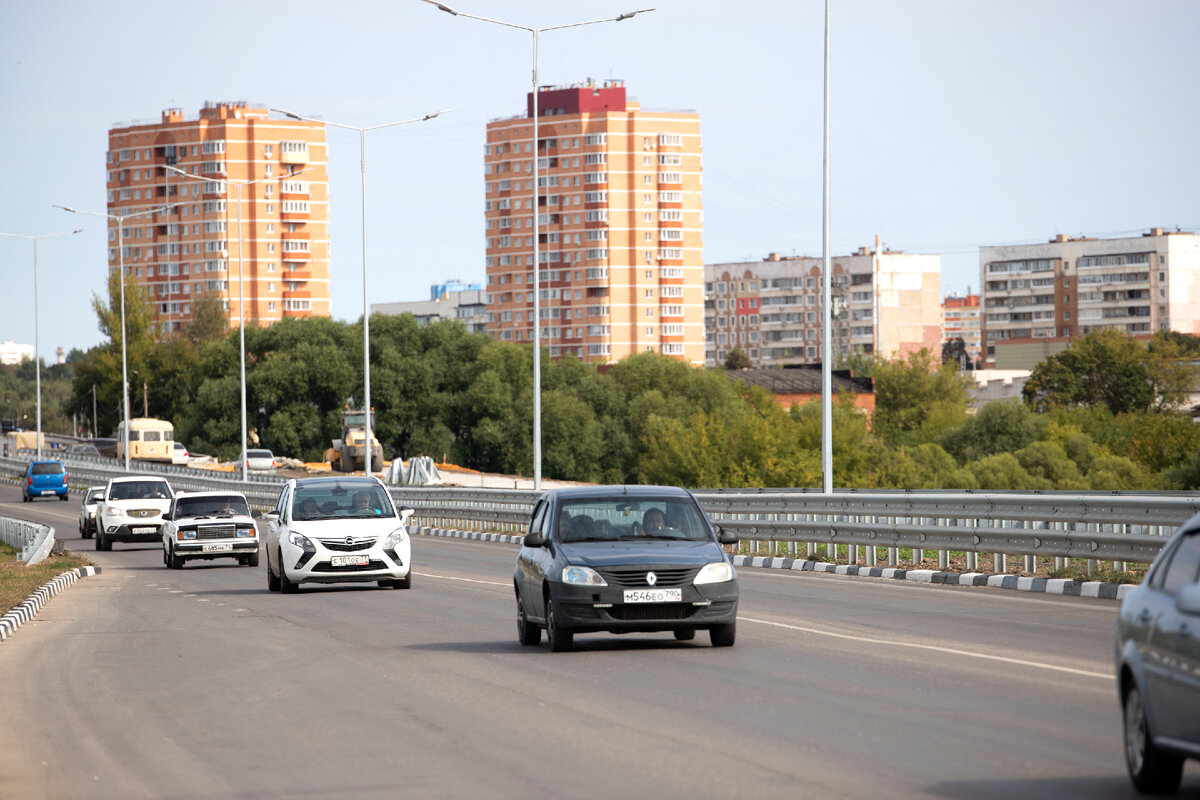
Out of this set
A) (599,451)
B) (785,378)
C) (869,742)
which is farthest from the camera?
(785,378)

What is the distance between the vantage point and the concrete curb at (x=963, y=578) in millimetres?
19094

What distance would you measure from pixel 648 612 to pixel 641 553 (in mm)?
503

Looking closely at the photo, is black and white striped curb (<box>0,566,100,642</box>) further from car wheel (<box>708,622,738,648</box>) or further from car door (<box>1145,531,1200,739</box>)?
car door (<box>1145,531,1200,739</box>)

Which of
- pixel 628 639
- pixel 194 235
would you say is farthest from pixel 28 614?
pixel 194 235

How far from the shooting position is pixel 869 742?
342 inches

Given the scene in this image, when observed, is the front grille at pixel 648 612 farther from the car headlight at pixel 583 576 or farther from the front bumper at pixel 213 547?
the front bumper at pixel 213 547

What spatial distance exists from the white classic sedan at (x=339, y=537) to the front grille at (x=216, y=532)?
8445 mm

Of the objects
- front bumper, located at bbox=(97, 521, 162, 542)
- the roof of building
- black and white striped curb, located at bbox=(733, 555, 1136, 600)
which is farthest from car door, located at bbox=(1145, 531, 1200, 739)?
the roof of building

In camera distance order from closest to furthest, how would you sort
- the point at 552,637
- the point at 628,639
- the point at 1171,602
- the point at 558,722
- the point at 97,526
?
the point at 1171,602 → the point at 558,722 → the point at 552,637 → the point at 628,639 → the point at 97,526

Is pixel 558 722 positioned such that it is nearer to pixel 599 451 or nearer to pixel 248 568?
pixel 248 568

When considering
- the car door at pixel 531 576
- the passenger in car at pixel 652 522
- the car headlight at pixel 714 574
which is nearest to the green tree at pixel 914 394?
the car door at pixel 531 576

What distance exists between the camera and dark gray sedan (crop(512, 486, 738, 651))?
528 inches

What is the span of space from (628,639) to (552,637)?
178cm

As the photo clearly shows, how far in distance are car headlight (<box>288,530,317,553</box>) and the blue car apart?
49774 mm
